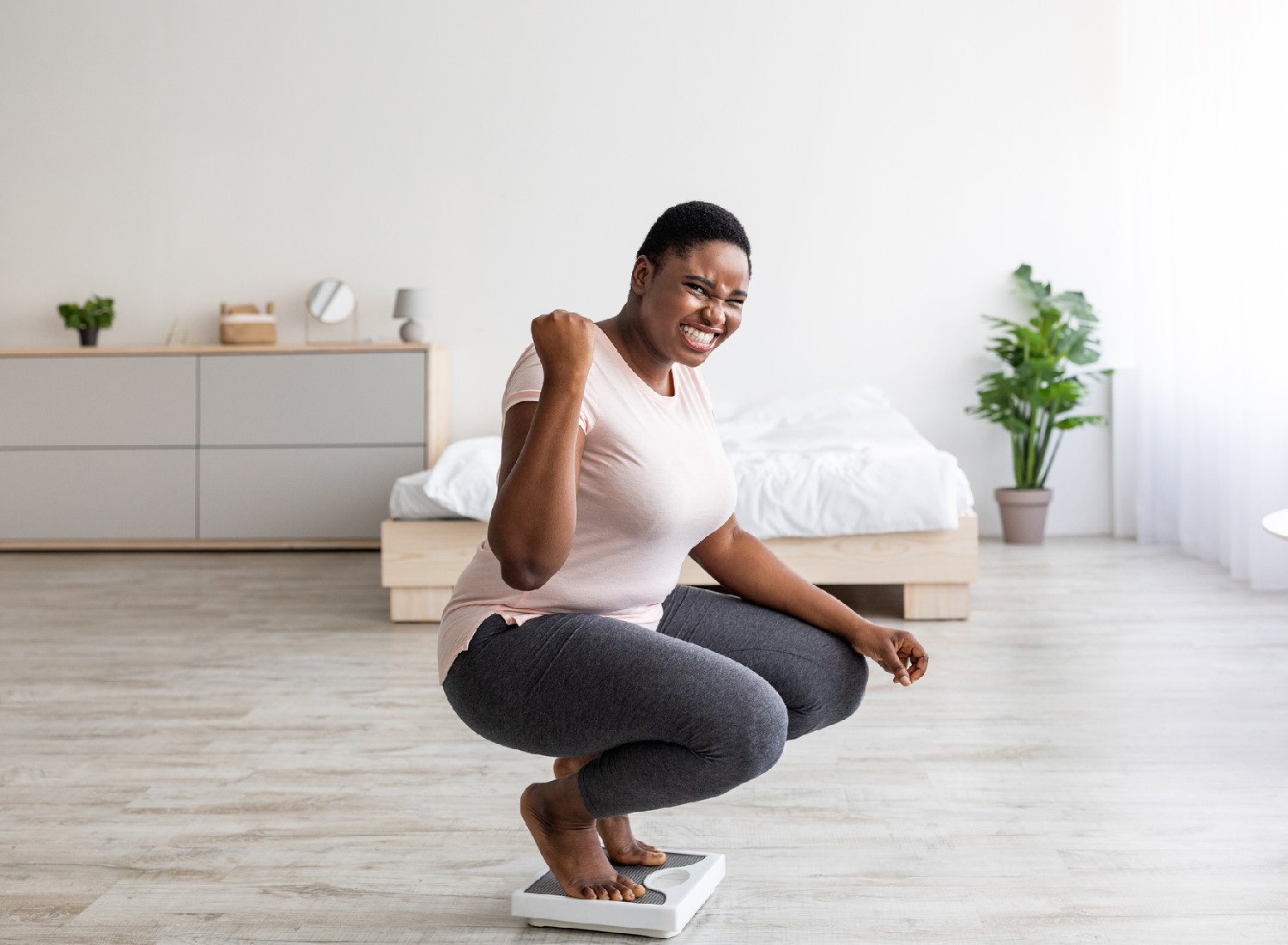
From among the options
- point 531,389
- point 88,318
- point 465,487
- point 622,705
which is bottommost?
point 622,705

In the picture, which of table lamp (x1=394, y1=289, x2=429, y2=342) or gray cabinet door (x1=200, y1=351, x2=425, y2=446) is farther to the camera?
table lamp (x1=394, y1=289, x2=429, y2=342)

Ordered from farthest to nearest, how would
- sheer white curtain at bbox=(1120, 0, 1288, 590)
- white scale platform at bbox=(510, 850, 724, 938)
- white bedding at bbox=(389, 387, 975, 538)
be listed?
sheer white curtain at bbox=(1120, 0, 1288, 590), white bedding at bbox=(389, 387, 975, 538), white scale platform at bbox=(510, 850, 724, 938)

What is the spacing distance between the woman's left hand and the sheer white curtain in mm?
2757

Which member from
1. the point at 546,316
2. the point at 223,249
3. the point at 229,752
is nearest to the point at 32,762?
the point at 229,752

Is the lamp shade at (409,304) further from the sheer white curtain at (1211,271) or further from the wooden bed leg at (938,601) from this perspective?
the sheer white curtain at (1211,271)

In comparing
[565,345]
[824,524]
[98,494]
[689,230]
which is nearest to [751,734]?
[565,345]

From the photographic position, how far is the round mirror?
5574 millimetres

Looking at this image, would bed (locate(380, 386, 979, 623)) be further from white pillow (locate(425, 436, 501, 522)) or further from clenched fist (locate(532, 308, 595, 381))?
clenched fist (locate(532, 308, 595, 381))

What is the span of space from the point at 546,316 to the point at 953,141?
4439 millimetres

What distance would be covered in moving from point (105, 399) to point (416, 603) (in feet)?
7.75

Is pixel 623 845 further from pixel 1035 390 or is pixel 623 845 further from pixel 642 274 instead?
pixel 1035 390

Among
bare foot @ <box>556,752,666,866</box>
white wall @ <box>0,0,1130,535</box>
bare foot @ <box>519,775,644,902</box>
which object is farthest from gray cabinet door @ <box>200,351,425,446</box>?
bare foot @ <box>519,775,644,902</box>

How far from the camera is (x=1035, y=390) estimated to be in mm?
5070

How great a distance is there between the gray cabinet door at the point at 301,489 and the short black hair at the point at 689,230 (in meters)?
3.80
